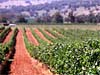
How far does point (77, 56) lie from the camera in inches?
827

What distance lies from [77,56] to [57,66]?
3135mm

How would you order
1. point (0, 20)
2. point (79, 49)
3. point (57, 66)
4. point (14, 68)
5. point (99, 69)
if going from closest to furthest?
Answer: point (99, 69) < point (79, 49) < point (57, 66) < point (14, 68) < point (0, 20)

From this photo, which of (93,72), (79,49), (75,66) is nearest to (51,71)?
(79,49)

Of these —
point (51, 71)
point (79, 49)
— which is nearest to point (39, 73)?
point (51, 71)

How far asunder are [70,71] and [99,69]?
6.37m

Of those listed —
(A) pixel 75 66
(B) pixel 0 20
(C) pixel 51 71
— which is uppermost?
(A) pixel 75 66

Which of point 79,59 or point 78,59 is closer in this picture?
point 79,59

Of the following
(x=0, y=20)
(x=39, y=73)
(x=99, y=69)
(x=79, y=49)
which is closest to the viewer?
(x=99, y=69)

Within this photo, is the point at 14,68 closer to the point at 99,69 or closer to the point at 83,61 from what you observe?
the point at 83,61

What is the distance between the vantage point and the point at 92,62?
1839 cm

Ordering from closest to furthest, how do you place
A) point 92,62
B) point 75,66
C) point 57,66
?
point 92,62, point 75,66, point 57,66

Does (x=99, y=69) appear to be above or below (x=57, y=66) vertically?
above

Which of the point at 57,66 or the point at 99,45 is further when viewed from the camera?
the point at 57,66

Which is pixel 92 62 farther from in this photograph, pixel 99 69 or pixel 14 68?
pixel 14 68
